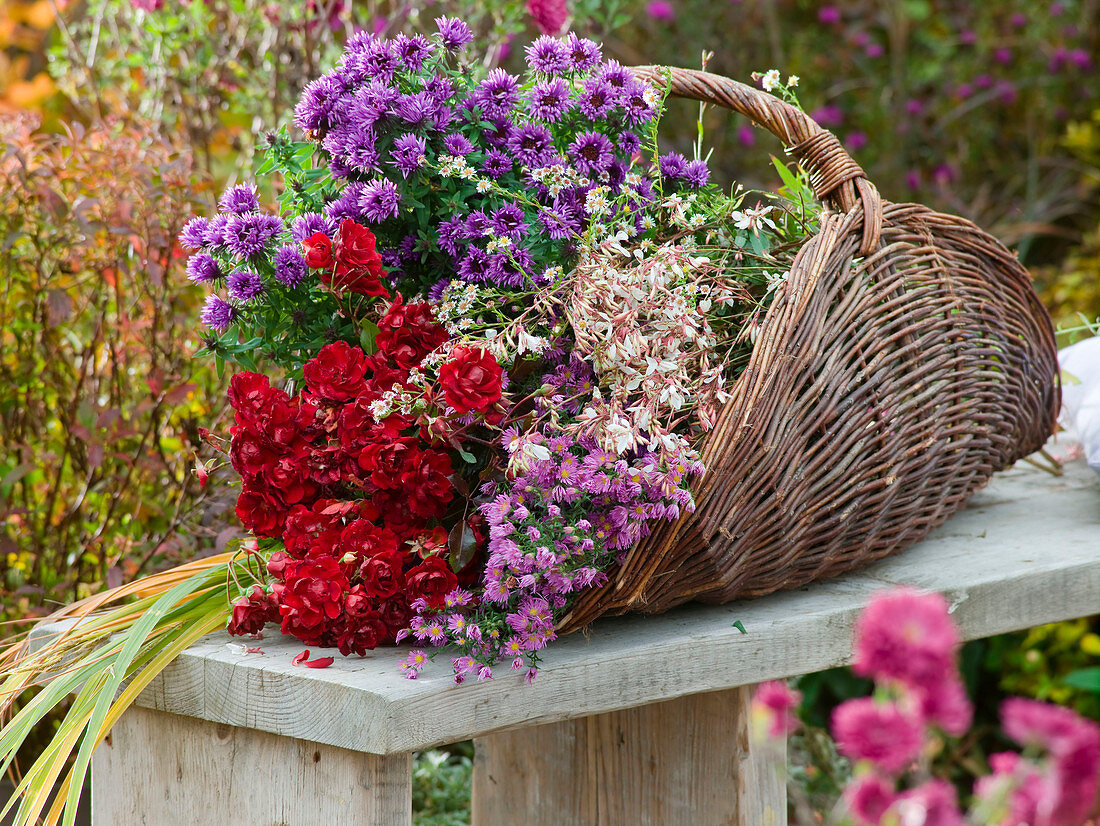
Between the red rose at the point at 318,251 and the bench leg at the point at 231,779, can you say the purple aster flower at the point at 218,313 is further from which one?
the bench leg at the point at 231,779

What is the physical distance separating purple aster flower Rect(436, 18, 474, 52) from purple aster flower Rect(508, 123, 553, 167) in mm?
152

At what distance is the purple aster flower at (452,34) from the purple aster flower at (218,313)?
0.41 metres

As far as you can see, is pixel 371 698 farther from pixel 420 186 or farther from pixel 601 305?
pixel 420 186

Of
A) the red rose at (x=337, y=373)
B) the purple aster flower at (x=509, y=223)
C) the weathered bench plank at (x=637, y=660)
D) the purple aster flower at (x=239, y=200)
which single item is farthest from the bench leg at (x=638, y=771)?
the purple aster flower at (x=239, y=200)

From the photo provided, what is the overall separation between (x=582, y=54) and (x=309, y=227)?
1.35 ft

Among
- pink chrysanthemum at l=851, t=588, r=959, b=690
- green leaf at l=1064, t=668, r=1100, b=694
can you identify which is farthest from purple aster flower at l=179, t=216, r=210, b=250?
green leaf at l=1064, t=668, r=1100, b=694

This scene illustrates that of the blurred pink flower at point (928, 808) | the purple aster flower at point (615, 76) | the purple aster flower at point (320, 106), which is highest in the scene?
the purple aster flower at point (615, 76)

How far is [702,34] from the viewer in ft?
13.7

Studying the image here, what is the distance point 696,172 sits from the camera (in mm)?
1309

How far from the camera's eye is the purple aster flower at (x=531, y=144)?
1150mm

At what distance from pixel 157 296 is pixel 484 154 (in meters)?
0.89

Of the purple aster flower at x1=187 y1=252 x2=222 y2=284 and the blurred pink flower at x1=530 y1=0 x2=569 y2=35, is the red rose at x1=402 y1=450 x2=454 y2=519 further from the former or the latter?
the blurred pink flower at x1=530 y1=0 x2=569 y2=35

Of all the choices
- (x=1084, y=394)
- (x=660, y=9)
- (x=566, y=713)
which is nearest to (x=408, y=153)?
(x=566, y=713)

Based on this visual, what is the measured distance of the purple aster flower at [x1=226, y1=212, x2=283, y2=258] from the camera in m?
1.06
